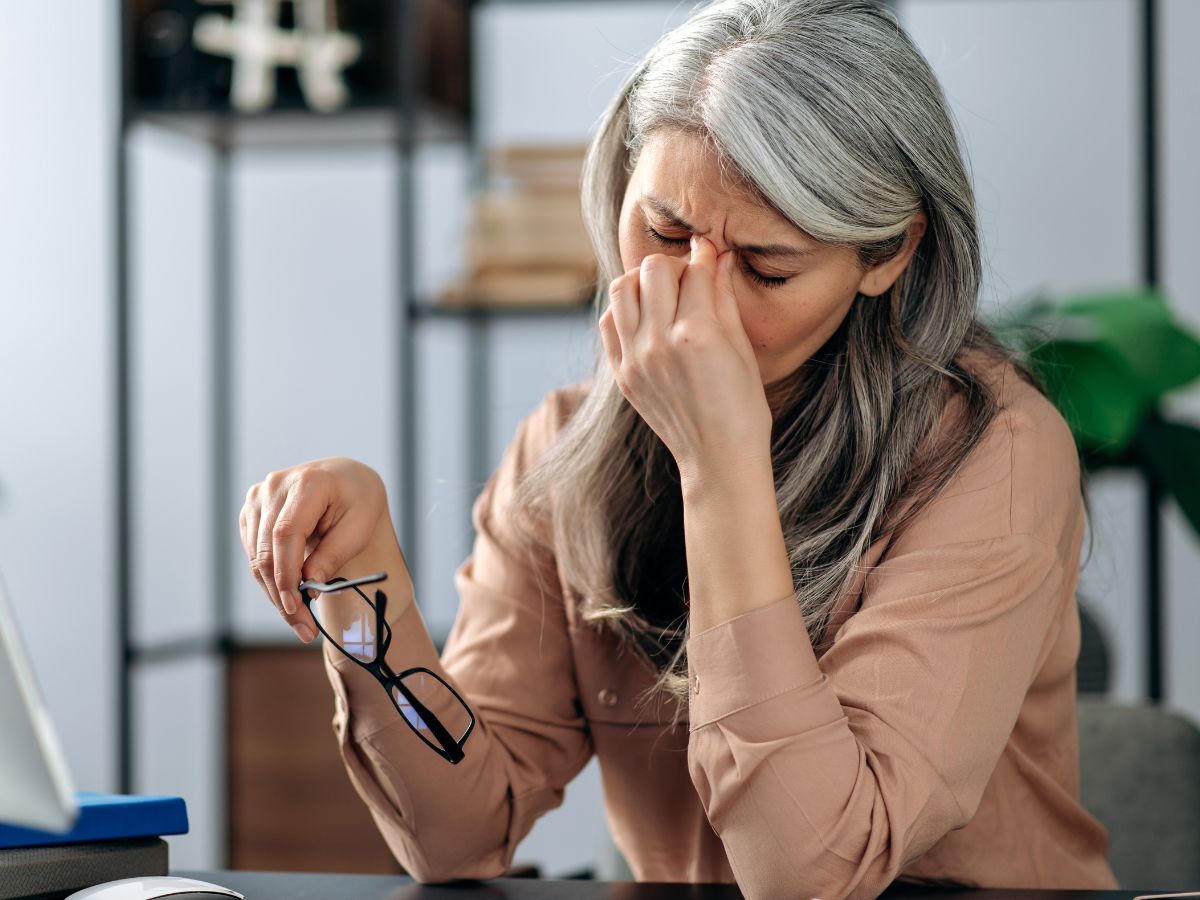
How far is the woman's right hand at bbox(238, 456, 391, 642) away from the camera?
0.98 m

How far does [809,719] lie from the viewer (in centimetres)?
91

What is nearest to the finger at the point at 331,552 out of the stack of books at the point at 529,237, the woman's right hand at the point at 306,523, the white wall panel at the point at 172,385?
the woman's right hand at the point at 306,523

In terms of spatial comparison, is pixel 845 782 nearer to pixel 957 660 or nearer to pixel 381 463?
pixel 957 660

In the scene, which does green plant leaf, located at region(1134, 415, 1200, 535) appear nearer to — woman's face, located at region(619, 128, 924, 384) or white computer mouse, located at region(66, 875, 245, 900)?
woman's face, located at region(619, 128, 924, 384)

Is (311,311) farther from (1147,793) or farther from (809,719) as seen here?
(809,719)

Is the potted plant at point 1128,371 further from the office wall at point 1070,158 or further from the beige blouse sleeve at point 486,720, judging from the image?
the beige blouse sleeve at point 486,720

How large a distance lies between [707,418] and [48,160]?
2266mm

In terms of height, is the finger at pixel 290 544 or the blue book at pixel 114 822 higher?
the finger at pixel 290 544

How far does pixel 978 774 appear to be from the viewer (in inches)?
38.0

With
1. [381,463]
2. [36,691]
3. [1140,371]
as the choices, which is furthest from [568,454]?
[381,463]

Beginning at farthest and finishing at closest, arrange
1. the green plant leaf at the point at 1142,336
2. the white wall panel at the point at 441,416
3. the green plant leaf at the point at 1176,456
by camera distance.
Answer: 1. the white wall panel at the point at 441,416
2. the green plant leaf at the point at 1176,456
3. the green plant leaf at the point at 1142,336

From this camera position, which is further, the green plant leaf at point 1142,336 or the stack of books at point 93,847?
the green plant leaf at point 1142,336

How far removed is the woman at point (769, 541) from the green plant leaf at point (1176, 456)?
1041 millimetres

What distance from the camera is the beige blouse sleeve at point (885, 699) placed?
2.96ft
